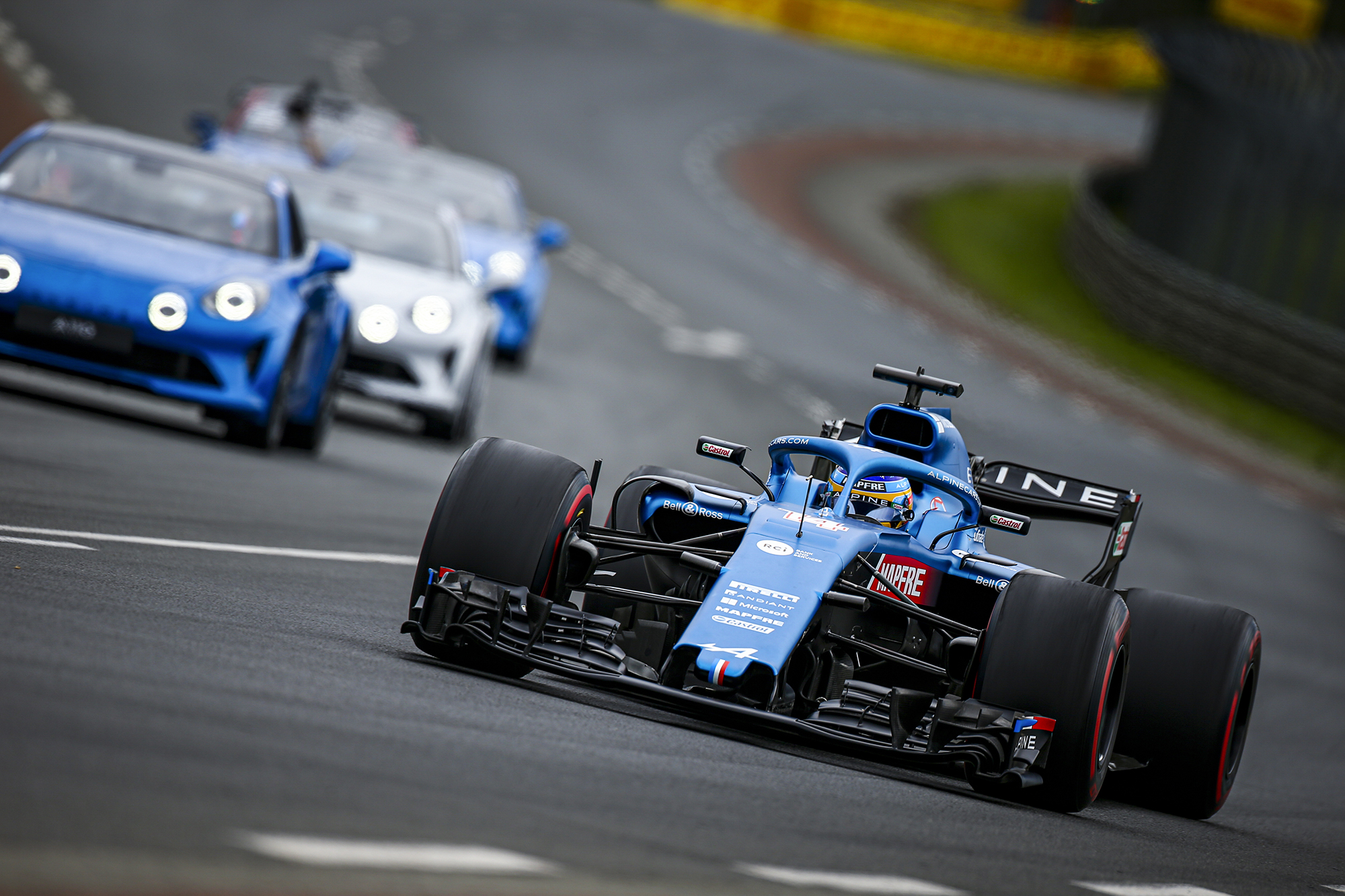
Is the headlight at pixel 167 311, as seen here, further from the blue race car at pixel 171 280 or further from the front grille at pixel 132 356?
the front grille at pixel 132 356

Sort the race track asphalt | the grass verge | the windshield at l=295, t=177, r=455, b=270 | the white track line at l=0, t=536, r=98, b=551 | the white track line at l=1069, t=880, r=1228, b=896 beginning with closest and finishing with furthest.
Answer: the race track asphalt, the white track line at l=1069, t=880, r=1228, b=896, the white track line at l=0, t=536, r=98, b=551, the windshield at l=295, t=177, r=455, b=270, the grass verge

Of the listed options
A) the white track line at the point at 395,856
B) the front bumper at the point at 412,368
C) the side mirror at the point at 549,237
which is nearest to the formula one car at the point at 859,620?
the white track line at the point at 395,856

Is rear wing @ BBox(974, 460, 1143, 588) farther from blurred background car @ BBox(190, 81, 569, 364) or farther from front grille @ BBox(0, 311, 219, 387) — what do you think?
blurred background car @ BBox(190, 81, 569, 364)

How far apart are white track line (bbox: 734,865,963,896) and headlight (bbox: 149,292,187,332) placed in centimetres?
718

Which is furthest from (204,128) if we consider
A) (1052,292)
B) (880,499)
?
(1052,292)

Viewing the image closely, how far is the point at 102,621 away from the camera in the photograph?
639 centimetres

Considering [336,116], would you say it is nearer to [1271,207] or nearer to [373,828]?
[1271,207]

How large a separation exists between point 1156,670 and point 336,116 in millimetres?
16823

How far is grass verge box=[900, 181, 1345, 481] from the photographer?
2673 centimetres

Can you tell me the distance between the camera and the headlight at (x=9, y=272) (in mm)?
11359

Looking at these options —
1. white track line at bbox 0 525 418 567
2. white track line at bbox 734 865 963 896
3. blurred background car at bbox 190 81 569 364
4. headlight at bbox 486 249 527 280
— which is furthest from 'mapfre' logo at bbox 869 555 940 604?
headlight at bbox 486 249 527 280

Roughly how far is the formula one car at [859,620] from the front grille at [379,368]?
20.3 feet

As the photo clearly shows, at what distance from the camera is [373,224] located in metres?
15.9

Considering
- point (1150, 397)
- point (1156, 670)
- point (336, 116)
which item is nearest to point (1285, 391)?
point (1150, 397)
